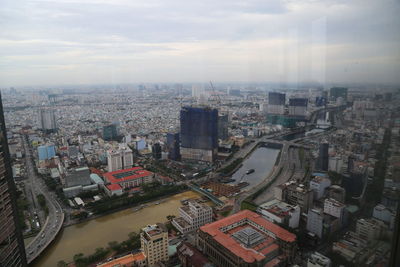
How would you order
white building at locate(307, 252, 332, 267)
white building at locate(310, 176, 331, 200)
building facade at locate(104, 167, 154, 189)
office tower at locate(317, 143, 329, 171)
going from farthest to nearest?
building facade at locate(104, 167, 154, 189)
office tower at locate(317, 143, 329, 171)
white building at locate(310, 176, 331, 200)
white building at locate(307, 252, 332, 267)

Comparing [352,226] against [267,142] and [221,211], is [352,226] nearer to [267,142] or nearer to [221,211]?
[221,211]

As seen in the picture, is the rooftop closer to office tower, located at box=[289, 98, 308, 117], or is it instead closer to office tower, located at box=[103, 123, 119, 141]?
office tower, located at box=[289, 98, 308, 117]

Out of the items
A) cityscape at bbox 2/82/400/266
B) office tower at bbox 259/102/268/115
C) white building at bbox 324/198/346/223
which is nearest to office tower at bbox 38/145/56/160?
cityscape at bbox 2/82/400/266

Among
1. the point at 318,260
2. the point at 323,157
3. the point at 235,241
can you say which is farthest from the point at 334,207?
the point at 323,157

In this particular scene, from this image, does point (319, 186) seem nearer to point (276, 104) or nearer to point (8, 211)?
point (8, 211)

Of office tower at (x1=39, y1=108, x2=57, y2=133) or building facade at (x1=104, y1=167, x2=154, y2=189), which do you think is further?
office tower at (x1=39, y1=108, x2=57, y2=133)

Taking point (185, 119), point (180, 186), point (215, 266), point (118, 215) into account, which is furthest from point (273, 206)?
point (185, 119)

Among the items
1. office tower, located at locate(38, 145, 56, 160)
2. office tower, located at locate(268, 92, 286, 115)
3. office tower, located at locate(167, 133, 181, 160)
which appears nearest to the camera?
office tower, located at locate(38, 145, 56, 160)
